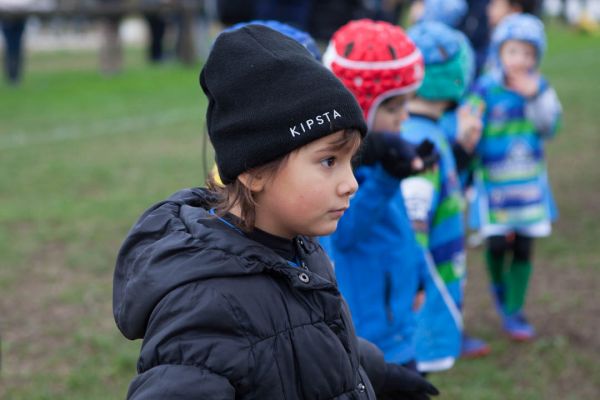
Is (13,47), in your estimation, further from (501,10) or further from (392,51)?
(392,51)

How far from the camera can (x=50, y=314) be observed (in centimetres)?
486

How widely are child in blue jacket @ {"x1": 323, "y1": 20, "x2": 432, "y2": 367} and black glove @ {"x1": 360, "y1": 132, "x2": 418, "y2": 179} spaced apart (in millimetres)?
198

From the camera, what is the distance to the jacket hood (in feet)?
5.34

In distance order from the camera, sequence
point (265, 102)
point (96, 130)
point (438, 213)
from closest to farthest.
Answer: point (265, 102)
point (438, 213)
point (96, 130)

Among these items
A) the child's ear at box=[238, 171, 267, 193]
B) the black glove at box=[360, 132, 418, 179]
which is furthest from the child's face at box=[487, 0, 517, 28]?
the child's ear at box=[238, 171, 267, 193]

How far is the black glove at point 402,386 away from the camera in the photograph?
2184mm

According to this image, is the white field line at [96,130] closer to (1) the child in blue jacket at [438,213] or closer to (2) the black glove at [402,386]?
(1) the child in blue jacket at [438,213]

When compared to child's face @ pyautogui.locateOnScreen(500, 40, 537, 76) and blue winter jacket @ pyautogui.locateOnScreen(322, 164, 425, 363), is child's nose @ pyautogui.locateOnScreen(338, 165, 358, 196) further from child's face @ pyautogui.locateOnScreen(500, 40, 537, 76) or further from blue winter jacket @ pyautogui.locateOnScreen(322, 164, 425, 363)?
child's face @ pyautogui.locateOnScreen(500, 40, 537, 76)

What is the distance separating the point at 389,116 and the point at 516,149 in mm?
1766

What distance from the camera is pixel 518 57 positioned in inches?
173

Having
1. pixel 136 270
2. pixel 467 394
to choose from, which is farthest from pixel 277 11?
pixel 136 270

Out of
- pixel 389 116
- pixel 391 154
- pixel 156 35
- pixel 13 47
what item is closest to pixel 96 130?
pixel 13 47

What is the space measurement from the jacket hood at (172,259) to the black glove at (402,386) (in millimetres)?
629

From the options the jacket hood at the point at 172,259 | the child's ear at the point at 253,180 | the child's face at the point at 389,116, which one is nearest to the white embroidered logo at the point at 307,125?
the child's ear at the point at 253,180
